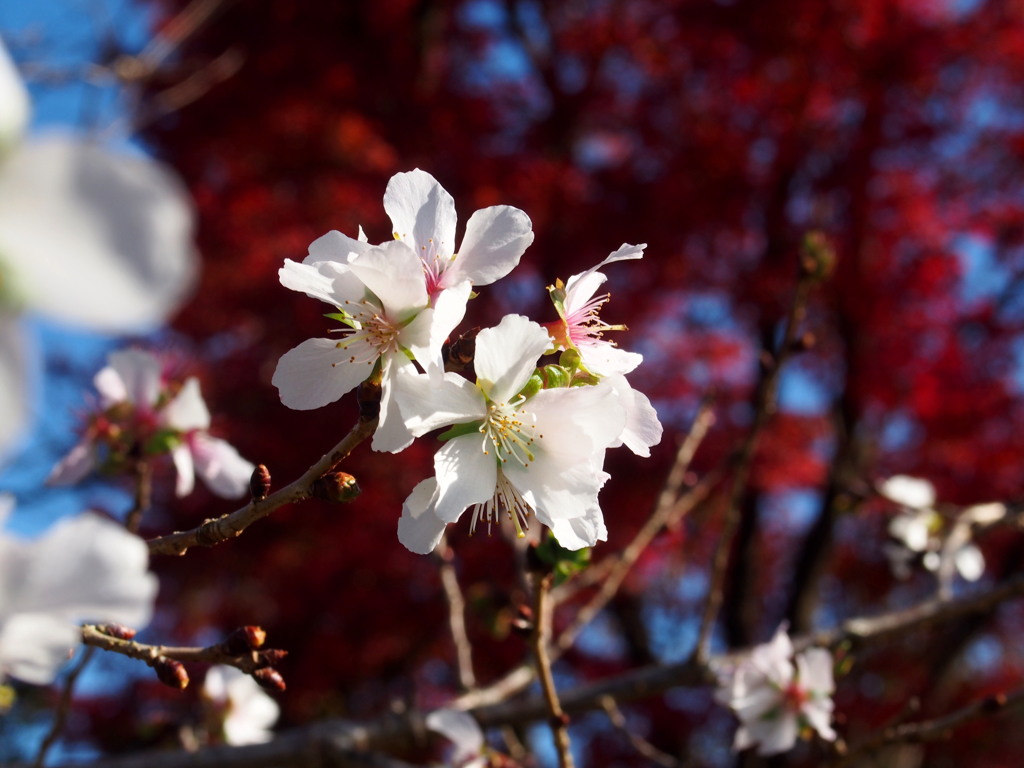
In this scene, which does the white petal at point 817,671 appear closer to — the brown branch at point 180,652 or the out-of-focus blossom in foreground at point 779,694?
the out-of-focus blossom in foreground at point 779,694

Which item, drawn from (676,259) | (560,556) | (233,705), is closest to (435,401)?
(560,556)

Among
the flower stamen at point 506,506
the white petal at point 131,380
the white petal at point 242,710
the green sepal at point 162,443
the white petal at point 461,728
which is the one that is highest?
the white petal at point 131,380

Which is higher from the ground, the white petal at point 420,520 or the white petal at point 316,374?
the white petal at point 316,374

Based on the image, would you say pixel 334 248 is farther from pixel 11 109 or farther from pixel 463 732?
pixel 463 732

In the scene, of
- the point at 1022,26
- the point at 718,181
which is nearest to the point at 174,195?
the point at 718,181

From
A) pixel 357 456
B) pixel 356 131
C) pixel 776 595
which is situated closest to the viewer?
pixel 357 456

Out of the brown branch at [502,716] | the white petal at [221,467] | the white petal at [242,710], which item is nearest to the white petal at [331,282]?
the white petal at [221,467]

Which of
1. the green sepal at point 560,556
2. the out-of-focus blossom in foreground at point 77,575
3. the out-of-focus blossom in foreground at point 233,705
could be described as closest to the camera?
the out-of-focus blossom in foreground at point 77,575

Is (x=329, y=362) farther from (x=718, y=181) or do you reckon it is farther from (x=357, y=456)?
(x=718, y=181)
